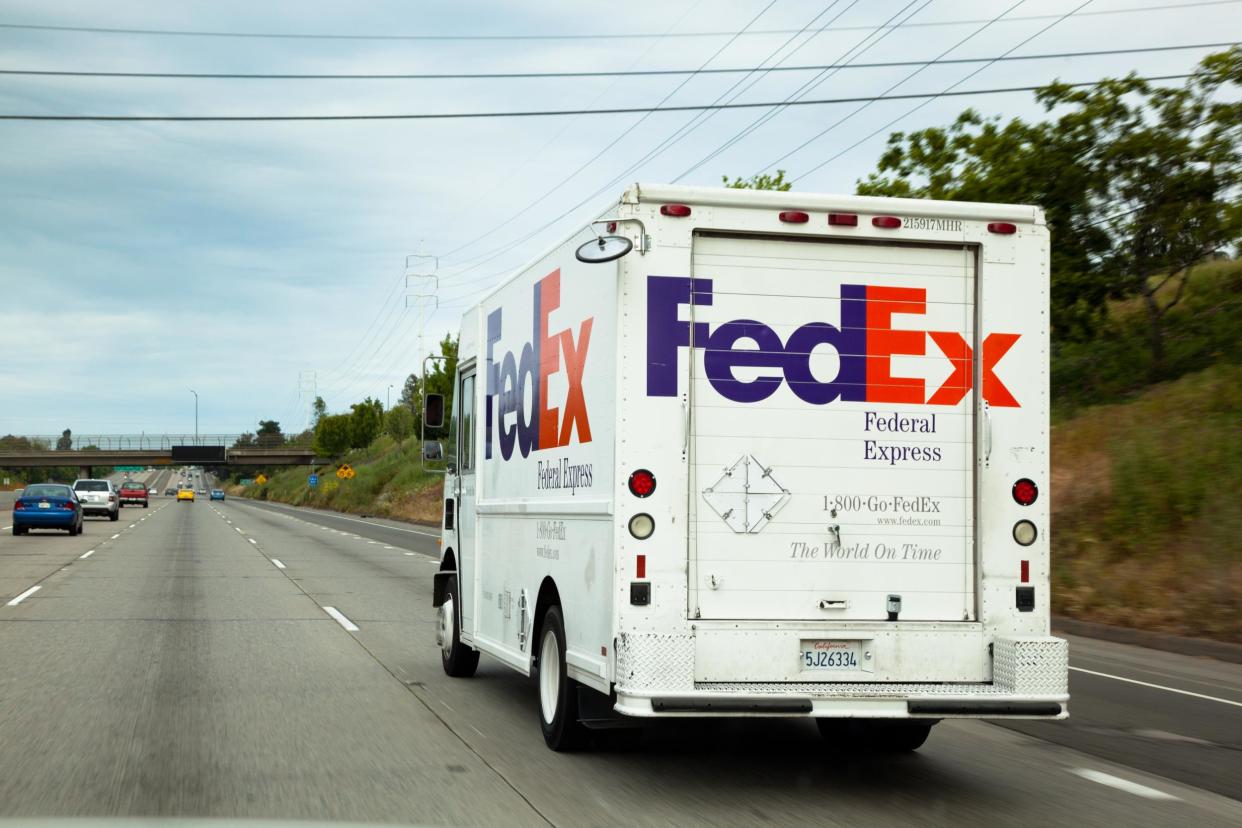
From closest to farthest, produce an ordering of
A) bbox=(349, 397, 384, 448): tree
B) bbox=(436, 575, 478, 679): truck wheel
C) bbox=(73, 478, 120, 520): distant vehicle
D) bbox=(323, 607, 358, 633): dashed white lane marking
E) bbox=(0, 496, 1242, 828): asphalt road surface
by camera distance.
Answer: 1. bbox=(0, 496, 1242, 828): asphalt road surface
2. bbox=(436, 575, 478, 679): truck wheel
3. bbox=(323, 607, 358, 633): dashed white lane marking
4. bbox=(73, 478, 120, 520): distant vehicle
5. bbox=(349, 397, 384, 448): tree

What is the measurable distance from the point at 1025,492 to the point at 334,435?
117792 mm

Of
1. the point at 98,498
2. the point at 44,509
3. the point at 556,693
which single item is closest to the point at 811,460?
the point at 556,693

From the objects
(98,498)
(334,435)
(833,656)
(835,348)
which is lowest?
(98,498)

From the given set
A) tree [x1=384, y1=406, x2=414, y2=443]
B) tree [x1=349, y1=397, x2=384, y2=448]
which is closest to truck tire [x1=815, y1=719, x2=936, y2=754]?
tree [x1=384, y1=406, x2=414, y2=443]

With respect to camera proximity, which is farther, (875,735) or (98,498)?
(98,498)

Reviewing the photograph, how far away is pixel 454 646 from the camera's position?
443 inches

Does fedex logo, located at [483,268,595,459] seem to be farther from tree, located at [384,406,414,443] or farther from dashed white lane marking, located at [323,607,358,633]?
tree, located at [384,406,414,443]

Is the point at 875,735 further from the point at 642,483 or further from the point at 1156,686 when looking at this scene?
the point at 1156,686

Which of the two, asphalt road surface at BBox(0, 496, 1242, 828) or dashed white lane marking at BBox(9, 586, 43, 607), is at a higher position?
asphalt road surface at BBox(0, 496, 1242, 828)

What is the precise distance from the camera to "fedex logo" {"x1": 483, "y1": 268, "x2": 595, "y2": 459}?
307 inches

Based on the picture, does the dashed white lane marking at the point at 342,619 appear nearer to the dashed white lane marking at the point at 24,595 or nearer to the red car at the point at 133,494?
the dashed white lane marking at the point at 24,595

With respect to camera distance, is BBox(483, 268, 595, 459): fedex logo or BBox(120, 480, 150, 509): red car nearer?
BBox(483, 268, 595, 459): fedex logo

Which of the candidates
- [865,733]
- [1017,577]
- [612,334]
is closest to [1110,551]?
[865,733]

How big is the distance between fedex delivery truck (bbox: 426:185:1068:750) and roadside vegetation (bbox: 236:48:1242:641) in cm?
931
